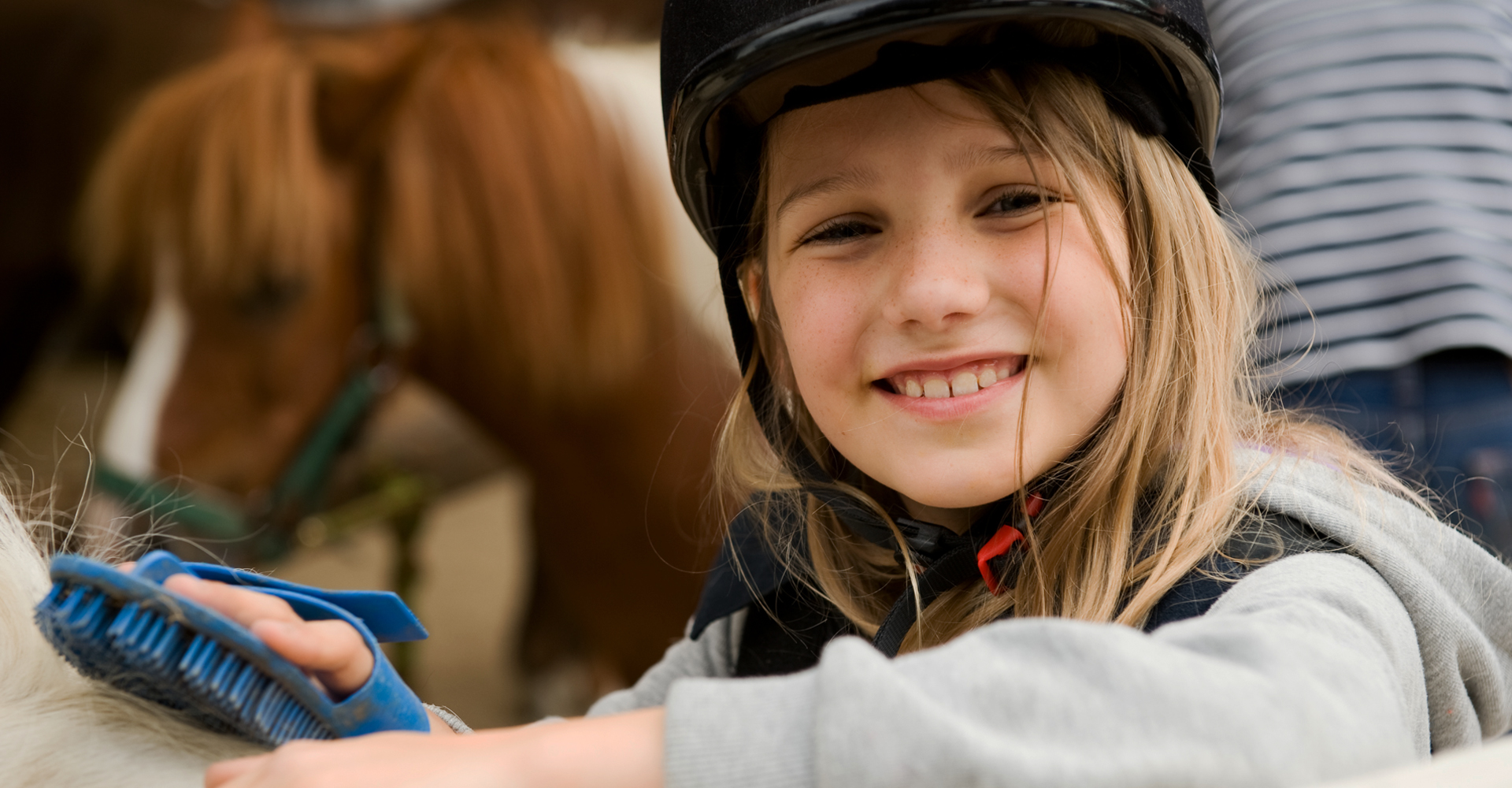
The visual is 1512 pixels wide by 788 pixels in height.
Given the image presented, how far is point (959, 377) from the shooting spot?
68 centimetres

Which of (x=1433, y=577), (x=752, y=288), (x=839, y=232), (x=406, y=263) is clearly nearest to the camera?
(x=1433, y=577)

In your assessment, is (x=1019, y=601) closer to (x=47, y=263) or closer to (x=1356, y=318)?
(x=1356, y=318)

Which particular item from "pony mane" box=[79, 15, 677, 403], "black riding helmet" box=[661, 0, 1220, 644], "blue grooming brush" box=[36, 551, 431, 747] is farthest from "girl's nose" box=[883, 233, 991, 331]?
"pony mane" box=[79, 15, 677, 403]

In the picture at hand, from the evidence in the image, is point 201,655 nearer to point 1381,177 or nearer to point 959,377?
point 959,377

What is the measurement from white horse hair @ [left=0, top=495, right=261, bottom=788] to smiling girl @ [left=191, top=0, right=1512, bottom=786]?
2.2 inches

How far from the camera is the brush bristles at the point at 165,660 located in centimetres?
42

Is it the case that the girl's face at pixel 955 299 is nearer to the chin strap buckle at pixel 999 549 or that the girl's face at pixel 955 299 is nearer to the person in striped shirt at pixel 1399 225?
the chin strap buckle at pixel 999 549

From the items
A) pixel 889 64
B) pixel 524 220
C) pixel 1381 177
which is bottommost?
pixel 524 220

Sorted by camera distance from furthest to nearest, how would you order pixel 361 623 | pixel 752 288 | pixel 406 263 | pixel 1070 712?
pixel 406 263 → pixel 752 288 → pixel 361 623 → pixel 1070 712

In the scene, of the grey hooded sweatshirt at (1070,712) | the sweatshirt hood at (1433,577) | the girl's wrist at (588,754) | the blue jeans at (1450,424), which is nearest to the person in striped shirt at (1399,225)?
the blue jeans at (1450,424)

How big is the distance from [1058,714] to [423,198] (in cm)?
132

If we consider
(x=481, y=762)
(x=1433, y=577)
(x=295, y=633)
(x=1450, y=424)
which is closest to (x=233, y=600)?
(x=295, y=633)

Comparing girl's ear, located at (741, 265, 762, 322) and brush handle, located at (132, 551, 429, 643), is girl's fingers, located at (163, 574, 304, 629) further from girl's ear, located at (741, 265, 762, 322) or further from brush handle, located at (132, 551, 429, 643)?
girl's ear, located at (741, 265, 762, 322)

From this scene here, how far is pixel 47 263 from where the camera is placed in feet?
7.81
